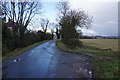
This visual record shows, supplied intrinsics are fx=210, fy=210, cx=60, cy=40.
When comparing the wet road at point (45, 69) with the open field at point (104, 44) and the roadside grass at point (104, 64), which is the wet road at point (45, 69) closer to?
the roadside grass at point (104, 64)

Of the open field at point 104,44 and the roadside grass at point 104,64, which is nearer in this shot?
the roadside grass at point 104,64

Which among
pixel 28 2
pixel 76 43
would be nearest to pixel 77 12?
pixel 28 2

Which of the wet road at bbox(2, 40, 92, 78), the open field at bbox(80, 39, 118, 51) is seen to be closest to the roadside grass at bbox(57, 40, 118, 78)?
the wet road at bbox(2, 40, 92, 78)

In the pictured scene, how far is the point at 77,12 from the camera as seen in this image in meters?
56.0

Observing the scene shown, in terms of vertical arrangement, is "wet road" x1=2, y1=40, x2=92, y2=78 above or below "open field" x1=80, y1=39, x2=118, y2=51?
below

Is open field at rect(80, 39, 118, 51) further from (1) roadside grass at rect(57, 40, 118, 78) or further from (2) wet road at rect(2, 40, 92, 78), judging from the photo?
(2) wet road at rect(2, 40, 92, 78)

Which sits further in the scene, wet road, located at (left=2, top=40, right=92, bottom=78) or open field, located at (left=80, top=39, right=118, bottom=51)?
open field, located at (left=80, top=39, right=118, bottom=51)

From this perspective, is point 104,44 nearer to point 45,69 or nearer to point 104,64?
point 104,64

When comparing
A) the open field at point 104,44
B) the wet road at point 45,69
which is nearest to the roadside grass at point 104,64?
the wet road at point 45,69

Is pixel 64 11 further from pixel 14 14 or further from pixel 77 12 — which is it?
pixel 14 14

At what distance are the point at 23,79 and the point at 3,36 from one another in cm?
1571

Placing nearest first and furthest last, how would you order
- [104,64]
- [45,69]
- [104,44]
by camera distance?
[45,69]
[104,64]
[104,44]

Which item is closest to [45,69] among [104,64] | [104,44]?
[104,64]

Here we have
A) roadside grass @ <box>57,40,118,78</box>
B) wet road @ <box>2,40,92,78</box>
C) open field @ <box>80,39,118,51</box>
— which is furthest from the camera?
open field @ <box>80,39,118,51</box>
